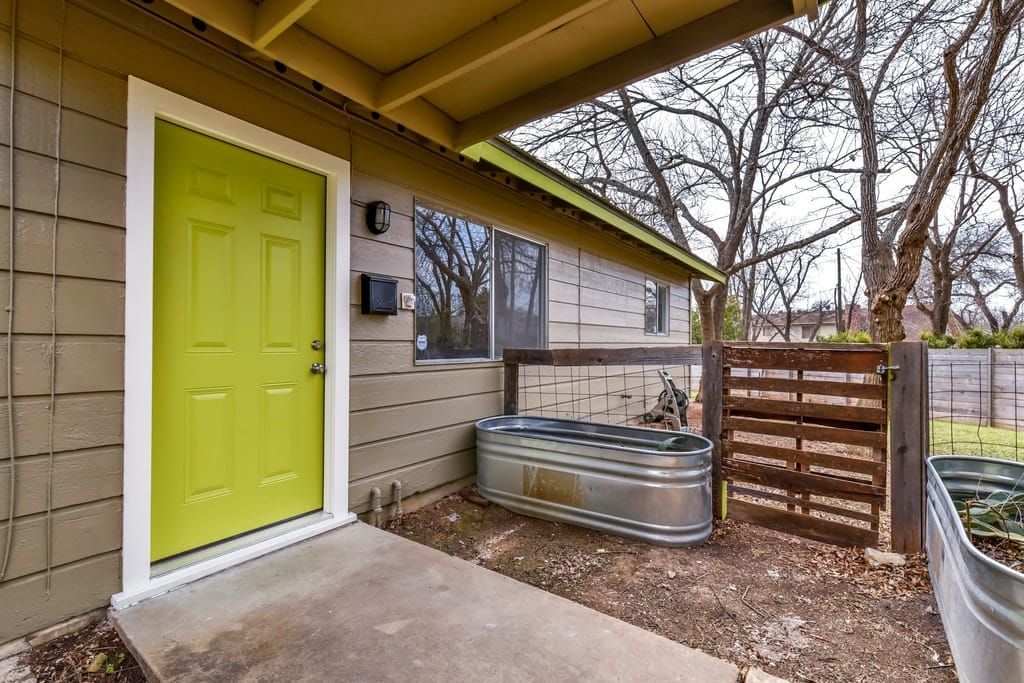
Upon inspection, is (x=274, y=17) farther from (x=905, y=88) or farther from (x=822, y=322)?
(x=822, y=322)

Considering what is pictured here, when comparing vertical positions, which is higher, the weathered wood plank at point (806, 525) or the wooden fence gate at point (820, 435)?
the wooden fence gate at point (820, 435)

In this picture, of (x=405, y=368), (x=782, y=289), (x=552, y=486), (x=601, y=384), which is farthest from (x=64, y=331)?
(x=782, y=289)

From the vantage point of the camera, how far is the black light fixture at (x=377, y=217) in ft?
9.13

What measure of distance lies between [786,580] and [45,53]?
3822mm

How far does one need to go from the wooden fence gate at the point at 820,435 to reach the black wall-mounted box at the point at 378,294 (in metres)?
2.08

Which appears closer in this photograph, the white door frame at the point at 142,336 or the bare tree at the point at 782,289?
the white door frame at the point at 142,336

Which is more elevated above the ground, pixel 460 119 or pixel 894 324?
pixel 460 119

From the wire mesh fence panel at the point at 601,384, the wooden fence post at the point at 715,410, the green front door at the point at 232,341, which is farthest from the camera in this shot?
the wire mesh fence panel at the point at 601,384

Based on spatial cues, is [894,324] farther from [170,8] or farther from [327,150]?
[170,8]

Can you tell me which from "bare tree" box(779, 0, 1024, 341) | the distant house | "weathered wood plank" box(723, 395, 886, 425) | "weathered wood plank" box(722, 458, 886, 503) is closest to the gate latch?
"weathered wood plank" box(723, 395, 886, 425)

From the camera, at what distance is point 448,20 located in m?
1.94

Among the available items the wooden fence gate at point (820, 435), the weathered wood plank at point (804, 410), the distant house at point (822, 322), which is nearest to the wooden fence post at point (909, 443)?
the wooden fence gate at point (820, 435)

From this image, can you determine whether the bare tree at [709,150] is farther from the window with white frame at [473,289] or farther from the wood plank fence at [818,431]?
the wood plank fence at [818,431]

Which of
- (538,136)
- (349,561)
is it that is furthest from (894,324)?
(538,136)
